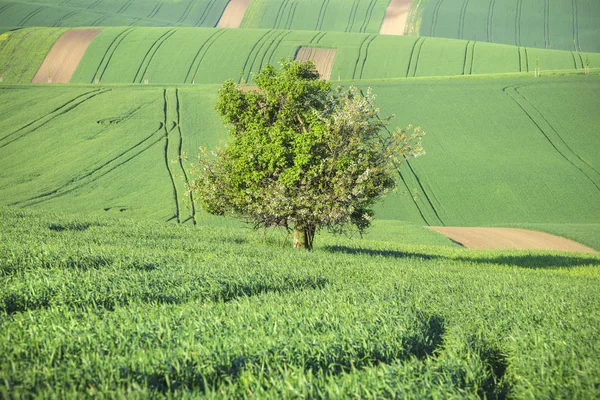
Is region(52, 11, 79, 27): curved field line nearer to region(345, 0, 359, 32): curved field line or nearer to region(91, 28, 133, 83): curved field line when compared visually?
region(91, 28, 133, 83): curved field line

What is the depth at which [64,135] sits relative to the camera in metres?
55.6

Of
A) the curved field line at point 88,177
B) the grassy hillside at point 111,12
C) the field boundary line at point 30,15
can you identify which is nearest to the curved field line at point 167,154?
the curved field line at point 88,177

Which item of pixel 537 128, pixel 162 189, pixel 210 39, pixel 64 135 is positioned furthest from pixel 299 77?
pixel 210 39

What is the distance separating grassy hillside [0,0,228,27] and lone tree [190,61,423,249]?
107971 millimetres

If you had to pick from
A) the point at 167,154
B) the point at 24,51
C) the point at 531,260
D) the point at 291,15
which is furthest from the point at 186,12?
the point at 531,260

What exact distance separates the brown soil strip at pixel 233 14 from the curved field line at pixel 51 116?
68.5m

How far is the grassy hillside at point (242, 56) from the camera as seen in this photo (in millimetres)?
84938

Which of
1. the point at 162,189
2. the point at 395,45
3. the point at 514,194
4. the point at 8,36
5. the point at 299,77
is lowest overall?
the point at 162,189

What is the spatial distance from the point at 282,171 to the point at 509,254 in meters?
14.3

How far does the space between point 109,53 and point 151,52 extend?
6711mm

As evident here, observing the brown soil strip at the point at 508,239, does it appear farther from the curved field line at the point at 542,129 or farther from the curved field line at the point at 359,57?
the curved field line at the point at 359,57

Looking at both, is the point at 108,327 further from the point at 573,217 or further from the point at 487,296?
the point at 573,217

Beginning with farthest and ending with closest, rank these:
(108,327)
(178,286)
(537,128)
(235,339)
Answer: (537,128)
(178,286)
(108,327)
(235,339)

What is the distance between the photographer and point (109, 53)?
91000mm
